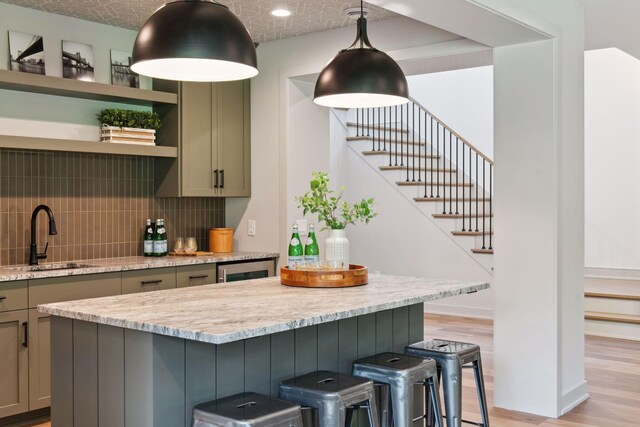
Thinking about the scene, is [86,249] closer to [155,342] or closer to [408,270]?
[155,342]

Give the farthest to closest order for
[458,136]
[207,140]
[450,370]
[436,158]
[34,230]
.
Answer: [436,158]
[458,136]
[207,140]
[34,230]
[450,370]

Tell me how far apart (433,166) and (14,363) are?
6126 millimetres

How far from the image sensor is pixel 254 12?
16.0ft

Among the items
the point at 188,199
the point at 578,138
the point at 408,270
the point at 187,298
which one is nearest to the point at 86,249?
the point at 188,199

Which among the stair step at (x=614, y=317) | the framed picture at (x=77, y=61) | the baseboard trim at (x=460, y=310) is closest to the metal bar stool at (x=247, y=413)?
the framed picture at (x=77, y=61)

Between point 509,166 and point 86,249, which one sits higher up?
point 509,166

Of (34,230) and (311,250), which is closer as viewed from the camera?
(311,250)

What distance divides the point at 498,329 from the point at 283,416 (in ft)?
8.11

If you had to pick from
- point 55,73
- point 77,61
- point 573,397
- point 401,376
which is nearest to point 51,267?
point 55,73

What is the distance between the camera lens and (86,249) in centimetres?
506

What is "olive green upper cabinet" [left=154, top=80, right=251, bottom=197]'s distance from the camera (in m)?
5.30

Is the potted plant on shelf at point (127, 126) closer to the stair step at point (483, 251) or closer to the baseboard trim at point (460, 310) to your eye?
the stair step at point (483, 251)

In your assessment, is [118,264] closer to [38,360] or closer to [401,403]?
[38,360]

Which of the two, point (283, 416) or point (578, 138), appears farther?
point (578, 138)
